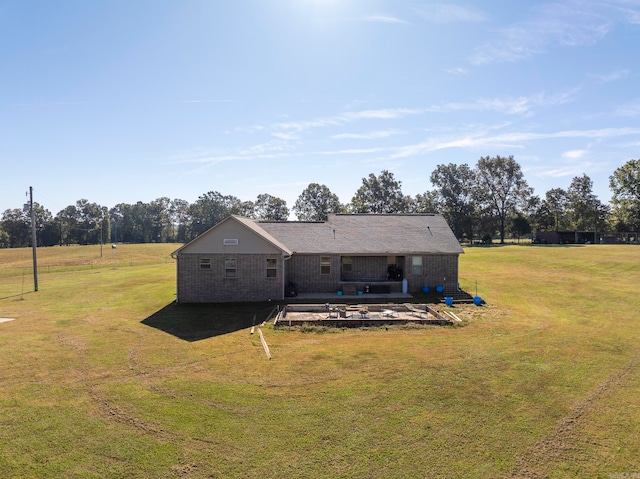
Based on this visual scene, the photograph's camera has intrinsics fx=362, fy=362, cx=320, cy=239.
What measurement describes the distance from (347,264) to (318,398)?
716 inches

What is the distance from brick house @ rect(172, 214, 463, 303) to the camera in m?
24.6

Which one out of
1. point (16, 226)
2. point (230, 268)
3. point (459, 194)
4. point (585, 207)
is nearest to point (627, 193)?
point (585, 207)

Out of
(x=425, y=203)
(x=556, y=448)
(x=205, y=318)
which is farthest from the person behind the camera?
(x=425, y=203)

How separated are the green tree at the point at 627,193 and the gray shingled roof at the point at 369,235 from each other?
73370 mm

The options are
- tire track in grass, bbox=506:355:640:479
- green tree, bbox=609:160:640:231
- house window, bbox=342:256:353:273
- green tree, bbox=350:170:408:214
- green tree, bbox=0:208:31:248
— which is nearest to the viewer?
tire track in grass, bbox=506:355:640:479

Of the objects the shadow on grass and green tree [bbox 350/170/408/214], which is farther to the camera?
green tree [bbox 350/170/408/214]

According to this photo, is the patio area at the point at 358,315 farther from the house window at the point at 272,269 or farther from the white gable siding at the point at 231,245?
the white gable siding at the point at 231,245

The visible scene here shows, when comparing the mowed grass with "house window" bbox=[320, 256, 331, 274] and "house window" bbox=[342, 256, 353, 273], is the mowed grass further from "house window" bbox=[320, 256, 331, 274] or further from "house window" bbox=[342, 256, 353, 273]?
"house window" bbox=[342, 256, 353, 273]

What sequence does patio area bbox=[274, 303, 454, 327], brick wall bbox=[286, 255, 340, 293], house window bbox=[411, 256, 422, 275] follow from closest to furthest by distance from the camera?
patio area bbox=[274, 303, 454, 327], brick wall bbox=[286, 255, 340, 293], house window bbox=[411, 256, 422, 275]

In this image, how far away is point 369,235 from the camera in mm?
30062

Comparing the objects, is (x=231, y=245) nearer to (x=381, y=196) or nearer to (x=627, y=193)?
(x=381, y=196)

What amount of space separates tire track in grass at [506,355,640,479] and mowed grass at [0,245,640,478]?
0.04 m

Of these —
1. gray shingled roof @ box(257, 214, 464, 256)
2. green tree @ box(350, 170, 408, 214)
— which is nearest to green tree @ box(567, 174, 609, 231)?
green tree @ box(350, 170, 408, 214)

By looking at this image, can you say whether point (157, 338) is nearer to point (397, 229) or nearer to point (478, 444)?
point (478, 444)
